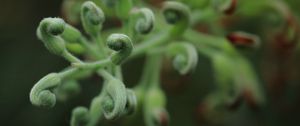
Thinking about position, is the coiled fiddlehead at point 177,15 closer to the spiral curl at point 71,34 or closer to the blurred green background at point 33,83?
the spiral curl at point 71,34

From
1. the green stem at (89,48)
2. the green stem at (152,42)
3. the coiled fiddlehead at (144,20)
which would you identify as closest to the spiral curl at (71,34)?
the green stem at (89,48)

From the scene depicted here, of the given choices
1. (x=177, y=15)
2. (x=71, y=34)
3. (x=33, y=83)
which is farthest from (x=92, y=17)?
(x=33, y=83)

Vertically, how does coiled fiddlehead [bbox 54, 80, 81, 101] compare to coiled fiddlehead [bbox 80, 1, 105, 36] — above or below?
→ below

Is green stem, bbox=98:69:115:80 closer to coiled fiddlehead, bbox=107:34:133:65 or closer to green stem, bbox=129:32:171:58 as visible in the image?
coiled fiddlehead, bbox=107:34:133:65

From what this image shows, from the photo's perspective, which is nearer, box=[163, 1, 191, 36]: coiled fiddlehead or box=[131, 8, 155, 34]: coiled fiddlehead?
box=[131, 8, 155, 34]: coiled fiddlehead

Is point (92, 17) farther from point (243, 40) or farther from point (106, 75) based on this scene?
point (243, 40)

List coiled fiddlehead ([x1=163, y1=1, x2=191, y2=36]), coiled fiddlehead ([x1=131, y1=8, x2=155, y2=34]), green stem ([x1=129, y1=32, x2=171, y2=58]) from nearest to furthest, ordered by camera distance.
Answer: coiled fiddlehead ([x1=131, y1=8, x2=155, y2=34]) → coiled fiddlehead ([x1=163, y1=1, x2=191, y2=36]) → green stem ([x1=129, y1=32, x2=171, y2=58])

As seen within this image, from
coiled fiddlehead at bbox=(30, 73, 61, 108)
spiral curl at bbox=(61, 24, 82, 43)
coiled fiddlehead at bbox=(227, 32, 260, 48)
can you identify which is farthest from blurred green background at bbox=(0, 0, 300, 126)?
coiled fiddlehead at bbox=(30, 73, 61, 108)
